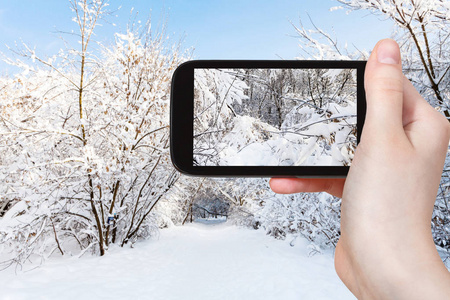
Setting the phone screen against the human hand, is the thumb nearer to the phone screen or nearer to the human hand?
the human hand

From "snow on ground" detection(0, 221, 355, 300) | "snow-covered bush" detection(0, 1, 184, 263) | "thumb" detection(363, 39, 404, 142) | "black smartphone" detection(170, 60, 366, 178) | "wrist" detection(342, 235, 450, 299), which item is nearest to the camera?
"wrist" detection(342, 235, 450, 299)

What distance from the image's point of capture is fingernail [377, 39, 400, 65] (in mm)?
945

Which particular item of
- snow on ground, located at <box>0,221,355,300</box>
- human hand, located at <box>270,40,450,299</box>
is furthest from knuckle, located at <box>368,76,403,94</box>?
snow on ground, located at <box>0,221,355,300</box>

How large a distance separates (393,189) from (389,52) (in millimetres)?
451

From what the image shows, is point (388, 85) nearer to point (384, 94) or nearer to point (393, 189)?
point (384, 94)

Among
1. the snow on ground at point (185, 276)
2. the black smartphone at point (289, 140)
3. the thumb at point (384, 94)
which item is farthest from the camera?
the snow on ground at point (185, 276)

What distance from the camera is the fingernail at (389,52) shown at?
95 cm

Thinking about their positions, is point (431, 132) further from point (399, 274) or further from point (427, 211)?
point (399, 274)

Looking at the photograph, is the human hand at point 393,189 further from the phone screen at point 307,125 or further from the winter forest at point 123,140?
the winter forest at point 123,140

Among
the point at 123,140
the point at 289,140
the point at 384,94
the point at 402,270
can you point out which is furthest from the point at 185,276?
the point at 384,94

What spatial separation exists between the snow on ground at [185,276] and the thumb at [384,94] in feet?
9.74

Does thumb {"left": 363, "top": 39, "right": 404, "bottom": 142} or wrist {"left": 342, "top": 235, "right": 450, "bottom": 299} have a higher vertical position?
thumb {"left": 363, "top": 39, "right": 404, "bottom": 142}

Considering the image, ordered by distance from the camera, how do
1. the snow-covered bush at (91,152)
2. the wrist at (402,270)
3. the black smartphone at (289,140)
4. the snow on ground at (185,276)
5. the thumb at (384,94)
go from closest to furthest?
1. the wrist at (402,270)
2. the thumb at (384,94)
3. the black smartphone at (289,140)
4. the snow on ground at (185,276)
5. the snow-covered bush at (91,152)

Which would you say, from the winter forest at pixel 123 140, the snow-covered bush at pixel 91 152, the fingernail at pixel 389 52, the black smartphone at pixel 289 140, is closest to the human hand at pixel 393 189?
the fingernail at pixel 389 52
